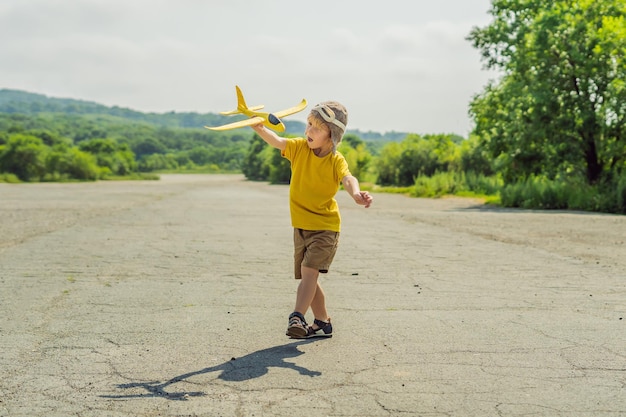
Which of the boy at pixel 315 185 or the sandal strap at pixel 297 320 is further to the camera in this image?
the boy at pixel 315 185

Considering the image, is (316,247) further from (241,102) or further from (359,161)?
(359,161)

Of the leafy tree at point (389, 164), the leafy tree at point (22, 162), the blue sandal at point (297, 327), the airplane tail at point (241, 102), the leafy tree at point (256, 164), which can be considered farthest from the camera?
the leafy tree at point (256, 164)

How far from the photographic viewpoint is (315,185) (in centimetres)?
525

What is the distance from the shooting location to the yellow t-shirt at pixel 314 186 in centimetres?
525

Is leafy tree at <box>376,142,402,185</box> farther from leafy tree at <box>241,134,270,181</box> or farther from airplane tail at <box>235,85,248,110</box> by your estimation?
airplane tail at <box>235,85,248,110</box>

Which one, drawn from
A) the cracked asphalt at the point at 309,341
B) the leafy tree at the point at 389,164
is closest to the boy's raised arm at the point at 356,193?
the cracked asphalt at the point at 309,341

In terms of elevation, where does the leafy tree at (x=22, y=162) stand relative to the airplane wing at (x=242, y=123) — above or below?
below

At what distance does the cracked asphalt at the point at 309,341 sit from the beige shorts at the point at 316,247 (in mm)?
585

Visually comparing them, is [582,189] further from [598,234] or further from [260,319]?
[260,319]

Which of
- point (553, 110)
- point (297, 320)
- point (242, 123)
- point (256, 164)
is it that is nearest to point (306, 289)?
point (297, 320)

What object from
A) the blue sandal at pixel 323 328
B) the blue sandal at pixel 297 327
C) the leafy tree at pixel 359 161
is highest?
the leafy tree at pixel 359 161

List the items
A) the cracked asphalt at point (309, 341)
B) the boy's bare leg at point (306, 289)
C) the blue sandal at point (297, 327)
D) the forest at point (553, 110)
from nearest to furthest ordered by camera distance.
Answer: the cracked asphalt at point (309, 341) < the blue sandal at point (297, 327) < the boy's bare leg at point (306, 289) < the forest at point (553, 110)

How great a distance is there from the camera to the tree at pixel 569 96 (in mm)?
25594

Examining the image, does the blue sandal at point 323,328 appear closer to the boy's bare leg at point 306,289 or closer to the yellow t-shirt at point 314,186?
the boy's bare leg at point 306,289
